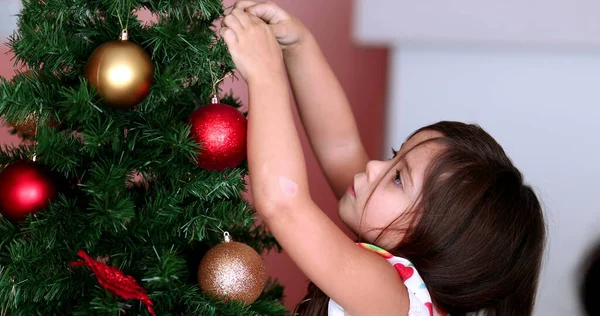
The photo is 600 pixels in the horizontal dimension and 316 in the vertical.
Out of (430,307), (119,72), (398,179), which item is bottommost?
(430,307)

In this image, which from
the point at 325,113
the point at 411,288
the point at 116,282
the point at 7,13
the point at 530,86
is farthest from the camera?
the point at 530,86

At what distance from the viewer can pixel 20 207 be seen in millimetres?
722

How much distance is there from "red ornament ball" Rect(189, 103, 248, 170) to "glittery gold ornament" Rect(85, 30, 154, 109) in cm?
7

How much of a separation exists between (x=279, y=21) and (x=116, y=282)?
17.2 inches

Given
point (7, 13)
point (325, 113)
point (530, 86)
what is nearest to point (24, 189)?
point (325, 113)

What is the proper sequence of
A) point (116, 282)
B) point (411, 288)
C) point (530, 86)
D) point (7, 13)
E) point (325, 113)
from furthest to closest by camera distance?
point (530, 86), point (7, 13), point (325, 113), point (411, 288), point (116, 282)

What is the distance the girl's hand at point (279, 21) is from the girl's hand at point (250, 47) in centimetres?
6

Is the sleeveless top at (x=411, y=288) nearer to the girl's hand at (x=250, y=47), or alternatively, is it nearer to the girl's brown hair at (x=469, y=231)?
the girl's brown hair at (x=469, y=231)

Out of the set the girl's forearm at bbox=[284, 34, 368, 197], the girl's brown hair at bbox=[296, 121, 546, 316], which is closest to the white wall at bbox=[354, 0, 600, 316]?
the girl's forearm at bbox=[284, 34, 368, 197]

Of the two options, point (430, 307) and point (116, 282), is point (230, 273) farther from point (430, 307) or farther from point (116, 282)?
point (430, 307)

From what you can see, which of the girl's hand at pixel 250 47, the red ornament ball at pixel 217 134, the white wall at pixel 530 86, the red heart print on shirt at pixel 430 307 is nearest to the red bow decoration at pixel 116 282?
the red ornament ball at pixel 217 134

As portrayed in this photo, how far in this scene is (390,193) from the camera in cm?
96

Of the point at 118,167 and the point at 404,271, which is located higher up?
the point at 118,167

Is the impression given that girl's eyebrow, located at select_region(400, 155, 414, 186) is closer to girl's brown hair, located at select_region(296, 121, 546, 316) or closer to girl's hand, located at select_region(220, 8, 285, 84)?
girl's brown hair, located at select_region(296, 121, 546, 316)
